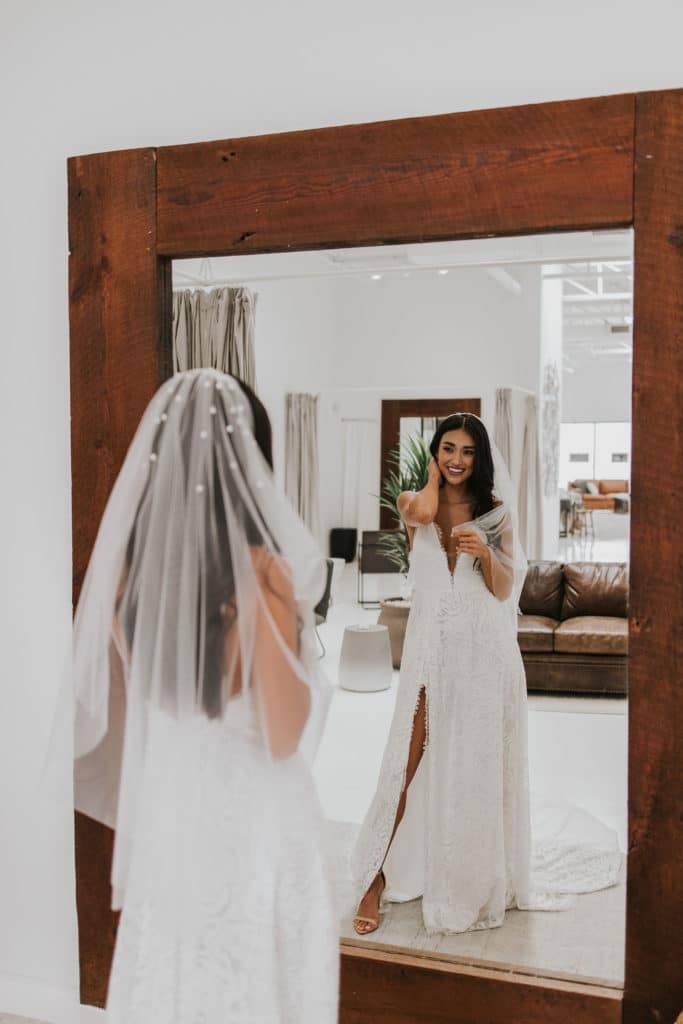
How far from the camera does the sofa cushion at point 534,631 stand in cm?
225

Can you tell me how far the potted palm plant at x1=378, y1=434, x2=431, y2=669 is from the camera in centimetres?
227

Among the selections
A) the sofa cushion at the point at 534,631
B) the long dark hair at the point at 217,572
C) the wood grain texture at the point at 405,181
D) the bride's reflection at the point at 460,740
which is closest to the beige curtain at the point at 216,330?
the wood grain texture at the point at 405,181

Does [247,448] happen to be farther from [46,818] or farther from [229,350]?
[46,818]

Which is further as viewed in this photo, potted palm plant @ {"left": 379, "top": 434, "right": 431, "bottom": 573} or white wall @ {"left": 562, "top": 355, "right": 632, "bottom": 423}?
potted palm plant @ {"left": 379, "top": 434, "right": 431, "bottom": 573}

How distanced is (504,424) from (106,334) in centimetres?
100

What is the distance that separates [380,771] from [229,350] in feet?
3.55

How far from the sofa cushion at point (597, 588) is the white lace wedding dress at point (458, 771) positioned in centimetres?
18

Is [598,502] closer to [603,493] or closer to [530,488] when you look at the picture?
[603,493]

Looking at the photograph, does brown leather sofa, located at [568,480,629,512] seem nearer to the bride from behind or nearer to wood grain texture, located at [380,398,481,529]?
wood grain texture, located at [380,398,481,529]

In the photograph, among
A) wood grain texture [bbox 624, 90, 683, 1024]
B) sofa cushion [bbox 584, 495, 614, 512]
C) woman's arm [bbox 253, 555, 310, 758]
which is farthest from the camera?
sofa cushion [bbox 584, 495, 614, 512]

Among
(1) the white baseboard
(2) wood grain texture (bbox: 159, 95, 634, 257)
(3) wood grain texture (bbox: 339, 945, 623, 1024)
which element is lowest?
(1) the white baseboard

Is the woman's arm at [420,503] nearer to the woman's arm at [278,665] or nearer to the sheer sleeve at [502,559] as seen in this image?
the sheer sleeve at [502,559]

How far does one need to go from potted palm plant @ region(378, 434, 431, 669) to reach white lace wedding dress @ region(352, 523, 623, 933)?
27 mm

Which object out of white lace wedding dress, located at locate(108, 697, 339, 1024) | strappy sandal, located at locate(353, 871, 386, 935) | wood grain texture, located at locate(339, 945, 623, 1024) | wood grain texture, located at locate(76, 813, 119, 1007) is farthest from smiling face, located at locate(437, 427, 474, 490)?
Result: wood grain texture, located at locate(76, 813, 119, 1007)
